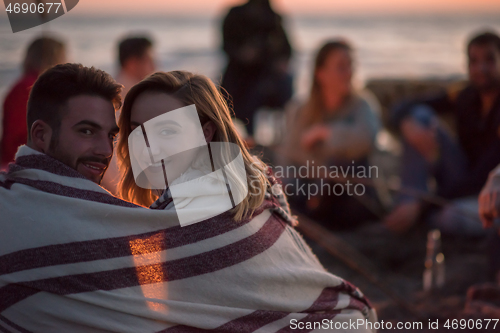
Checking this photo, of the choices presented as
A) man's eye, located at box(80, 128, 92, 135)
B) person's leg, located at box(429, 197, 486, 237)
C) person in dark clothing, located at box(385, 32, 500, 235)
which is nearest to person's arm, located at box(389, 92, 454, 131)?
person in dark clothing, located at box(385, 32, 500, 235)

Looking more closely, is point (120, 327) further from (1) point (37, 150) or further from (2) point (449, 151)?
(2) point (449, 151)

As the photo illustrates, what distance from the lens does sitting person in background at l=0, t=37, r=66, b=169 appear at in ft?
8.94

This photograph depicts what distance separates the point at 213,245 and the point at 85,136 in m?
0.42

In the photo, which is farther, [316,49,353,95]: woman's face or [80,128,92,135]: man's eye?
[316,49,353,95]: woman's face

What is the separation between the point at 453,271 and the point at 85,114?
2379 millimetres

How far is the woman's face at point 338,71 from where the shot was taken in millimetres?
3346

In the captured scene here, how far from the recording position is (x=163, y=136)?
1.13 metres

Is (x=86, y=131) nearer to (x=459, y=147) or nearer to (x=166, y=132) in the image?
(x=166, y=132)

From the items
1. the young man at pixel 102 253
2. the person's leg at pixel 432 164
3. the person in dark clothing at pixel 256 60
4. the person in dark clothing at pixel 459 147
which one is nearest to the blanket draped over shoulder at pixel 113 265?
the young man at pixel 102 253

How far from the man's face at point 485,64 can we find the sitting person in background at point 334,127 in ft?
2.38

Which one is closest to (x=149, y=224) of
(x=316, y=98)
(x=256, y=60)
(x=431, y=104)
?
(x=316, y=98)

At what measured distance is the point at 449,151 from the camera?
3.17 metres

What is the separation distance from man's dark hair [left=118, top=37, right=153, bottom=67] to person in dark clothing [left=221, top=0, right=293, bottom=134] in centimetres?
113

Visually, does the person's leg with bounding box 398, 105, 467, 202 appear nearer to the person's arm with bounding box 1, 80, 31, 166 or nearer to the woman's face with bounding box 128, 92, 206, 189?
the woman's face with bounding box 128, 92, 206, 189
